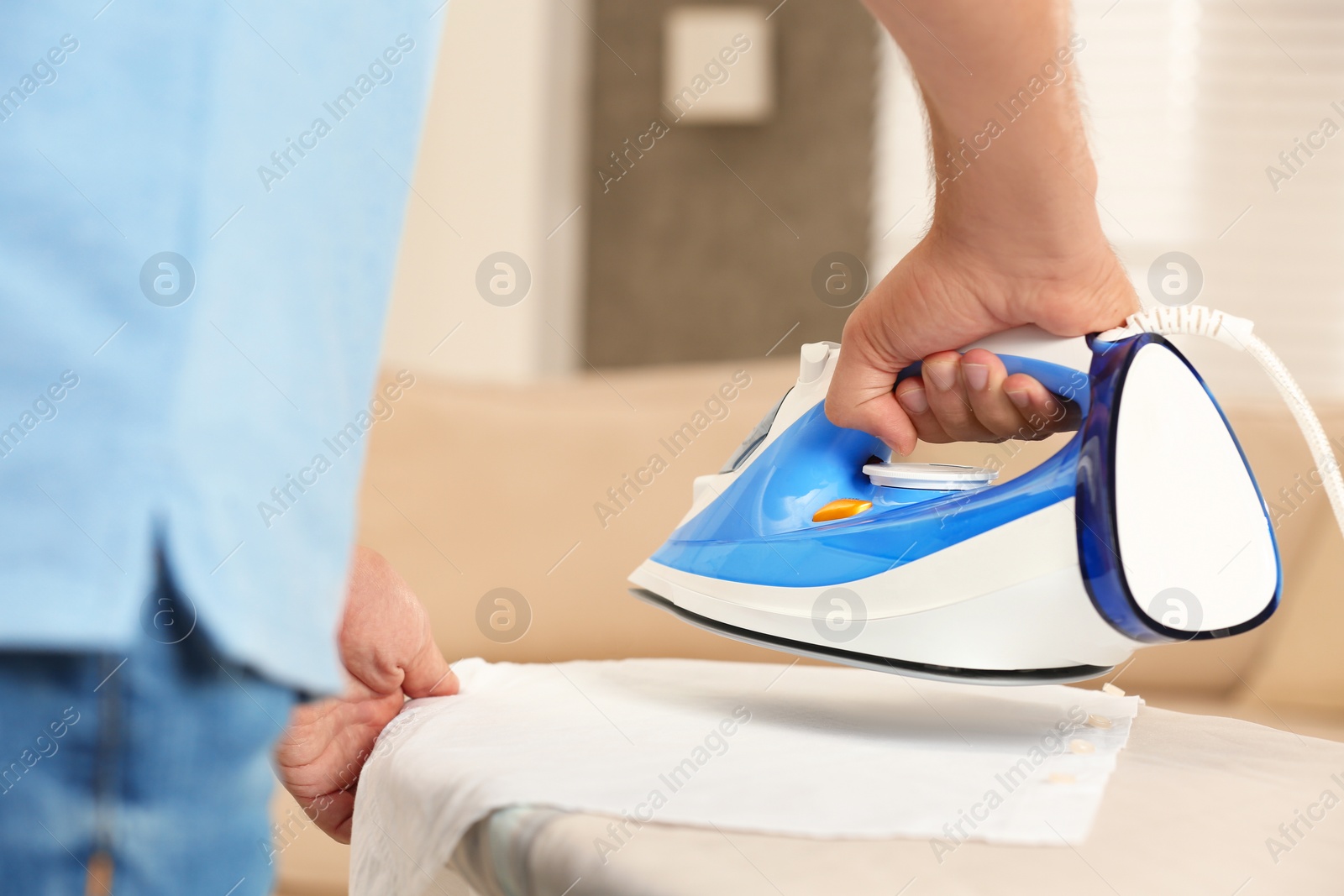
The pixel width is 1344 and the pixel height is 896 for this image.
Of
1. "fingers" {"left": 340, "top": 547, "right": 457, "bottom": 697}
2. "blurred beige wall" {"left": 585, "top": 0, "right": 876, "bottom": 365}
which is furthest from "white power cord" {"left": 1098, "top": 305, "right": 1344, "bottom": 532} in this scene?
"blurred beige wall" {"left": 585, "top": 0, "right": 876, "bottom": 365}

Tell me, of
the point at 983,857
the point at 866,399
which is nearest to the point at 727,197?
the point at 866,399

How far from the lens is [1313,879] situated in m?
0.43

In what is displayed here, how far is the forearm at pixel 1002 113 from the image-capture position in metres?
0.55

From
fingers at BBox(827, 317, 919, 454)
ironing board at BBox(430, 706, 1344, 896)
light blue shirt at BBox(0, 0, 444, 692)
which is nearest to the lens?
light blue shirt at BBox(0, 0, 444, 692)

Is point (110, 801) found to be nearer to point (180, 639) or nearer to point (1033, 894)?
point (180, 639)

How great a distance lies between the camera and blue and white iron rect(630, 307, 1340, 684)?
21.9 inches

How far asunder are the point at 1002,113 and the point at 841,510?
0.29 meters

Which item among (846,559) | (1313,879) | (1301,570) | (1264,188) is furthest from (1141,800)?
(1264,188)

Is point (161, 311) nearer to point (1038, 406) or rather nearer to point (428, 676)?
point (428, 676)

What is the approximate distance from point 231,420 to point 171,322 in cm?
3

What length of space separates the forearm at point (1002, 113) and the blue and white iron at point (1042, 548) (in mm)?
94

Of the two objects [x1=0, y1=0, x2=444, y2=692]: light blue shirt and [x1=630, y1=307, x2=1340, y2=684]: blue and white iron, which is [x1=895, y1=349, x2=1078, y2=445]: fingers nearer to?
[x1=630, y1=307, x2=1340, y2=684]: blue and white iron

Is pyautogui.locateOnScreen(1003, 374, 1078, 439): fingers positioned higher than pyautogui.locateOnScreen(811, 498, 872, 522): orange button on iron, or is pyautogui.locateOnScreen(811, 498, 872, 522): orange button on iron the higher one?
pyautogui.locateOnScreen(1003, 374, 1078, 439): fingers

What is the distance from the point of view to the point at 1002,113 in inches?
23.5
